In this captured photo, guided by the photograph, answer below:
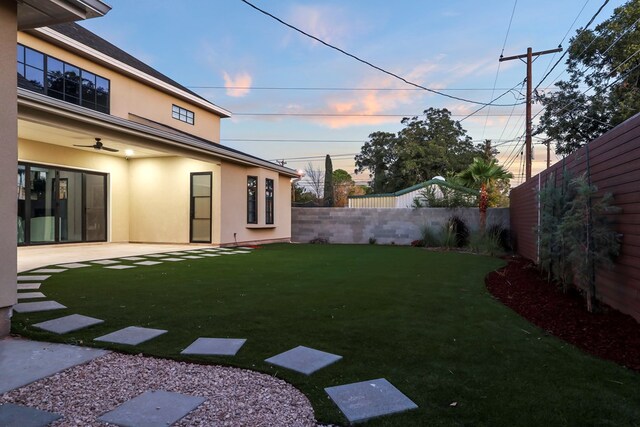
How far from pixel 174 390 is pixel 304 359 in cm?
95

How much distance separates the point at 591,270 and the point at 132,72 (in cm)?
1384

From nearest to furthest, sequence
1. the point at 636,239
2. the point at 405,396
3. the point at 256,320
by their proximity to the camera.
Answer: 1. the point at 405,396
2. the point at 636,239
3. the point at 256,320

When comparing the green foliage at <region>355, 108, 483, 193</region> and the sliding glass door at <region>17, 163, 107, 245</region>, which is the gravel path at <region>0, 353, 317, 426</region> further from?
the green foliage at <region>355, 108, 483, 193</region>

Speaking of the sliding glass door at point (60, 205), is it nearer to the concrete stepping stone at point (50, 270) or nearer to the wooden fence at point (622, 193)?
the concrete stepping stone at point (50, 270)

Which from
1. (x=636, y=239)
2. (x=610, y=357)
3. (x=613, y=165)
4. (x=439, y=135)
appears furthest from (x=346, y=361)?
(x=439, y=135)

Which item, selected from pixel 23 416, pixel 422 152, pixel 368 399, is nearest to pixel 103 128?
pixel 23 416

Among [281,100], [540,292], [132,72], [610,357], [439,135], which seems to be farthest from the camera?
[439,135]

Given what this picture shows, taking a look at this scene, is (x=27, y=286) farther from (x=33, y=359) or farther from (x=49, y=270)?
(x=33, y=359)

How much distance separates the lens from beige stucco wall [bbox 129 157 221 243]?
12539 millimetres

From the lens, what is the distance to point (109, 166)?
12.6 m

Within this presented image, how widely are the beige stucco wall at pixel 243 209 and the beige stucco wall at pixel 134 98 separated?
13.3ft

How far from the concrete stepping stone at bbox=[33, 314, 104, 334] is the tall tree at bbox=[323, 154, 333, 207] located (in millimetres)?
27483

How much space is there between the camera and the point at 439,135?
1217 inches

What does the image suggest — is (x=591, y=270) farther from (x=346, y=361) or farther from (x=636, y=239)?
(x=346, y=361)
